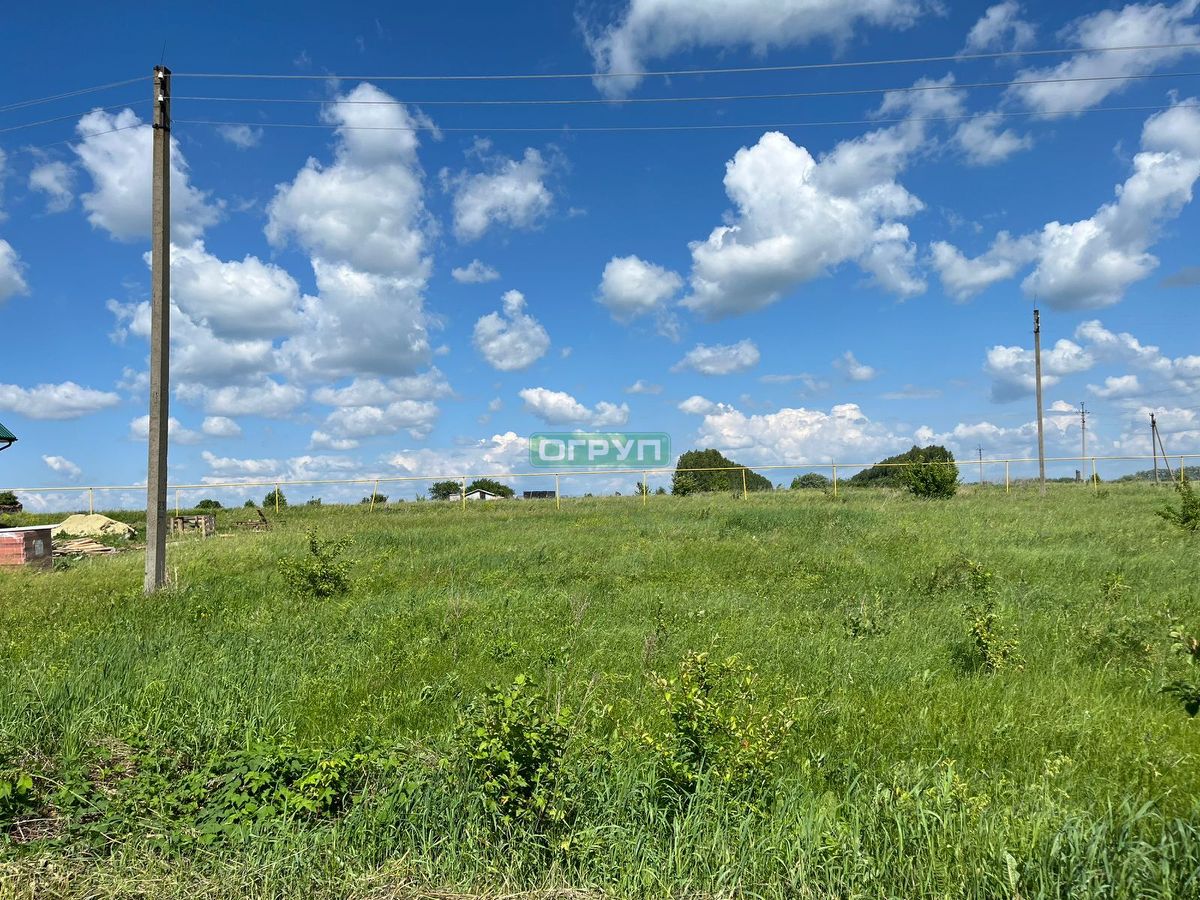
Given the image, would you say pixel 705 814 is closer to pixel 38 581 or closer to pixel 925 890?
pixel 925 890

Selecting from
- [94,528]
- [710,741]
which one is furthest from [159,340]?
[94,528]

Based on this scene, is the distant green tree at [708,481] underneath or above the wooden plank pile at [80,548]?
above

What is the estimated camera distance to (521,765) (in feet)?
12.3

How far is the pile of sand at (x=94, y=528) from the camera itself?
Result: 24.8 metres

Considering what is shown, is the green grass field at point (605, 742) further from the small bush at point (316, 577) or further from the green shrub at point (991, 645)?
the small bush at point (316, 577)

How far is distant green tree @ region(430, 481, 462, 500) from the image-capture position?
1369 inches

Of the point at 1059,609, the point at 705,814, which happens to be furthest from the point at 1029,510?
the point at 705,814

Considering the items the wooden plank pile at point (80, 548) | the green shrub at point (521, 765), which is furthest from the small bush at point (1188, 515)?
the wooden plank pile at point (80, 548)

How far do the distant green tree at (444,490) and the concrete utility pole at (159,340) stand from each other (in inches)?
905

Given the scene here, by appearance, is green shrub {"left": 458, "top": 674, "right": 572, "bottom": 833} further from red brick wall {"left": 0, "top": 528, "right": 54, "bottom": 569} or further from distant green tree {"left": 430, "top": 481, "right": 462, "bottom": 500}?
distant green tree {"left": 430, "top": 481, "right": 462, "bottom": 500}

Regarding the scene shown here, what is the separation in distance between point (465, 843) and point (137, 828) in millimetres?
1792

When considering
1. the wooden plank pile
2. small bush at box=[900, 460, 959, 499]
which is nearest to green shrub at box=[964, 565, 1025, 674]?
the wooden plank pile

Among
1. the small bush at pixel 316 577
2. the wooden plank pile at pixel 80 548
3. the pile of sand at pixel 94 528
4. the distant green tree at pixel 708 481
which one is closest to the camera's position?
the small bush at pixel 316 577

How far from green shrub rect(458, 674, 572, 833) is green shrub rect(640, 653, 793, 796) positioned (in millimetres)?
659
